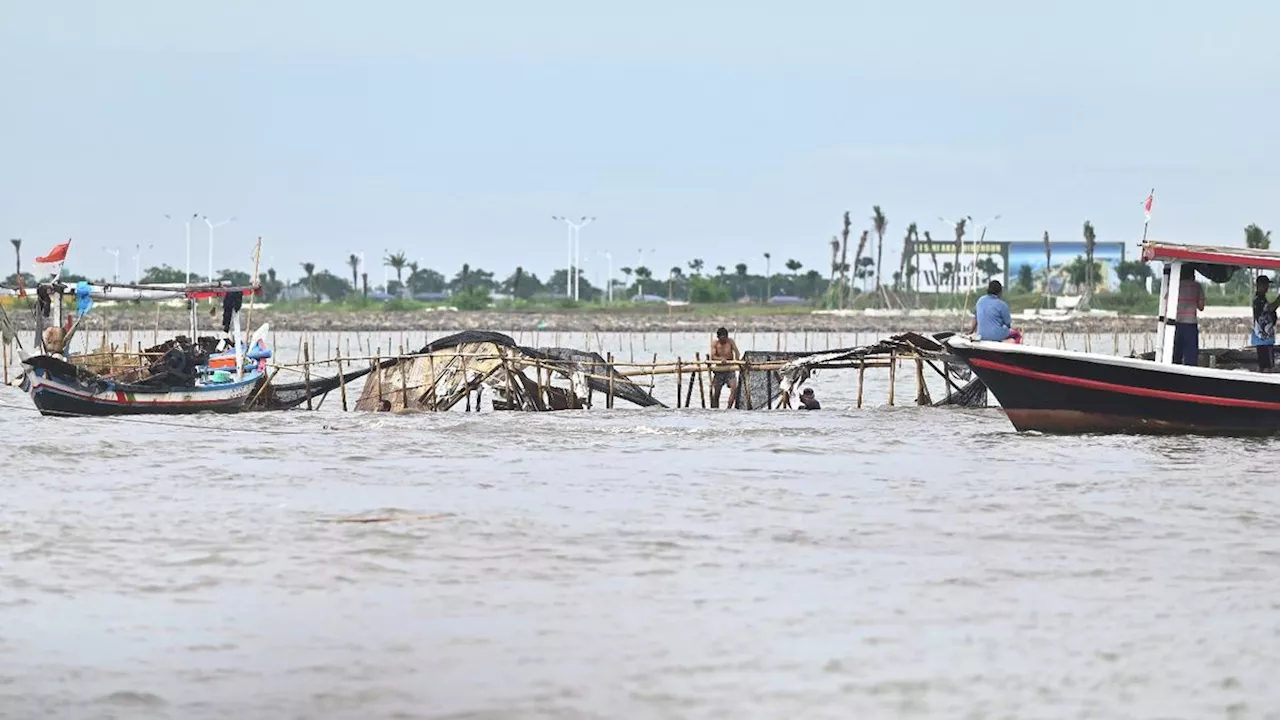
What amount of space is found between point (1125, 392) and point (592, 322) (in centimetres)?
8905

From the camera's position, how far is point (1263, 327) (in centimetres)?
1820

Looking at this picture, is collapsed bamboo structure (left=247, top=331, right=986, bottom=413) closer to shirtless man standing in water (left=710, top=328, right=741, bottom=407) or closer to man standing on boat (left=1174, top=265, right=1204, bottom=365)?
shirtless man standing in water (left=710, top=328, right=741, bottom=407)

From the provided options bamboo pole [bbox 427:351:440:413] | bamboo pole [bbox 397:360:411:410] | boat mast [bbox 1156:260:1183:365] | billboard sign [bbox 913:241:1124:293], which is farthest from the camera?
billboard sign [bbox 913:241:1124:293]

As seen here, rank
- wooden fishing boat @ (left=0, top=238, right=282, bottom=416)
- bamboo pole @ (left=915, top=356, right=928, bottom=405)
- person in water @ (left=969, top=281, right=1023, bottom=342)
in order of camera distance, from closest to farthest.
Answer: person in water @ (left=969, top=281, right=1023, bottom=342)
wooden fishing boat @ (left=0, top=238, right=282, bottom=416)
bamboo pole @ (left=915, top=356, right=928, bottom=405)

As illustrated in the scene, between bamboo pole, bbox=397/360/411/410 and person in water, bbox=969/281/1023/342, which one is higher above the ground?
person in water, bbox=969/281/1023/342

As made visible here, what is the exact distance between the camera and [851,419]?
23.4 metres

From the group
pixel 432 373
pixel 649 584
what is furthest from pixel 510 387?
pixel 649 584

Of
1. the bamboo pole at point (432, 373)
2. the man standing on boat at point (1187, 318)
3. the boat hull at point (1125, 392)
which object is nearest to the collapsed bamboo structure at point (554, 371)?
the bamboo pole at point (432, 373)

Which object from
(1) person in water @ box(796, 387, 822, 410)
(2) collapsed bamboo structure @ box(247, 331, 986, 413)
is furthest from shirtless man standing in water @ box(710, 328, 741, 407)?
(1) person in water @ box(796, 387, 822, 410)

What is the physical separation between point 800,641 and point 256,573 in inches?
146

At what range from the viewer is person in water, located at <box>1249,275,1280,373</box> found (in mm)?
18047

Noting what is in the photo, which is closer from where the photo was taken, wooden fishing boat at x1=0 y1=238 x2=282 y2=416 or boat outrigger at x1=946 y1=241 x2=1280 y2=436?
boat outrigger at x1=946 y1=241 x2=1280 y2=436

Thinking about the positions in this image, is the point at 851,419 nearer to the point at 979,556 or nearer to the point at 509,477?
the point at 509,477

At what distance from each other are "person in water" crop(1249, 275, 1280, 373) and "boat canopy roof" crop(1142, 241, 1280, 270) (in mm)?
606
